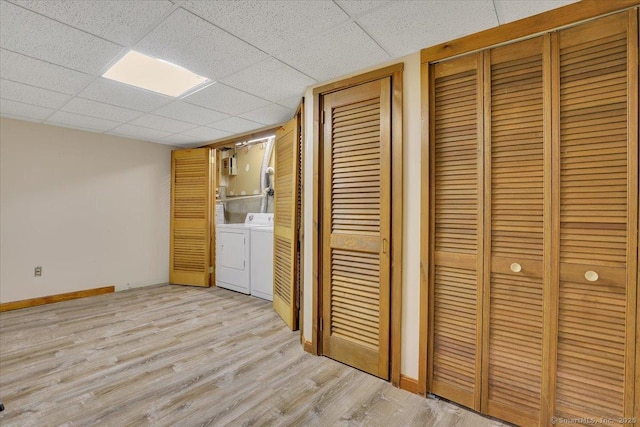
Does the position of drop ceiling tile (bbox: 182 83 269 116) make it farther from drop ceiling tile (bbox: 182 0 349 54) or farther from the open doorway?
the open doorway

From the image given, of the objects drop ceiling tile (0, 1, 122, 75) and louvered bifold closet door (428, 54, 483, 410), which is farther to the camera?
louvered bifold closet door (428, 54, 483, 410)

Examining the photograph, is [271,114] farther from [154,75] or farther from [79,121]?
[79,121]

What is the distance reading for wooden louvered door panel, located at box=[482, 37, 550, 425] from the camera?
5.21ft

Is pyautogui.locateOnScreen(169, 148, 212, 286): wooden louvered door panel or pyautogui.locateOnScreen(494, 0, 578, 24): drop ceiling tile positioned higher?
pyautogui.locateOnScreen(494, 0, 578, 24): drop ceiling tile

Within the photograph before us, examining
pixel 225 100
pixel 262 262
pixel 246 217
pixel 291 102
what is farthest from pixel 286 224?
pixel 246 217

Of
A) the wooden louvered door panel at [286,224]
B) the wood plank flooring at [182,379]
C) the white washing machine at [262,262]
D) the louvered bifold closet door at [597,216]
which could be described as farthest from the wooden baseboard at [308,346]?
the louvered bifold closet door at [597,216]

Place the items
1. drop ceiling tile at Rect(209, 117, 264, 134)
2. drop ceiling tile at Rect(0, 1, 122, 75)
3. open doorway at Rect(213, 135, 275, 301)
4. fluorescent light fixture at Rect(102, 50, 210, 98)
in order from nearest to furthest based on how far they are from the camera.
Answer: drop ceiling tile at Rect(0, 1, 122, 75), fluorescent light fixture at Rect(102, 50, 210, 98), drop ceiling tile at Rect(209, 117, 264, 134), open doorway at Rect(213, 135, 275, 301)

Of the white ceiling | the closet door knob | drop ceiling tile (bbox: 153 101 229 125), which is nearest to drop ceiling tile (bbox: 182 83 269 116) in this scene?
the white ceiling

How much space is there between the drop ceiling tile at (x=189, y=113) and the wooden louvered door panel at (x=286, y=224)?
2.34 ft

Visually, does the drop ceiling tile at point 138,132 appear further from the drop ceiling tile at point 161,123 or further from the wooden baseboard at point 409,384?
the wooden baseboard at point 409,384

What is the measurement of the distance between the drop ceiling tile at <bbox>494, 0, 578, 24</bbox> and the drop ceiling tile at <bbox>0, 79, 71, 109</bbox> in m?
3.32

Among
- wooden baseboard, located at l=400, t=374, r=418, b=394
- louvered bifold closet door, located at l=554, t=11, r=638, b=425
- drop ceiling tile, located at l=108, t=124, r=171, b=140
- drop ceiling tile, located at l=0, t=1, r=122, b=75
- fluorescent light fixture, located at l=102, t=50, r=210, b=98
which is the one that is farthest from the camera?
drop ceiling tile, located at l=108, t=124, r=171, b=140

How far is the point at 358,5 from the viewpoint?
1.50 metres

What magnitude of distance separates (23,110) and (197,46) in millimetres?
2585
